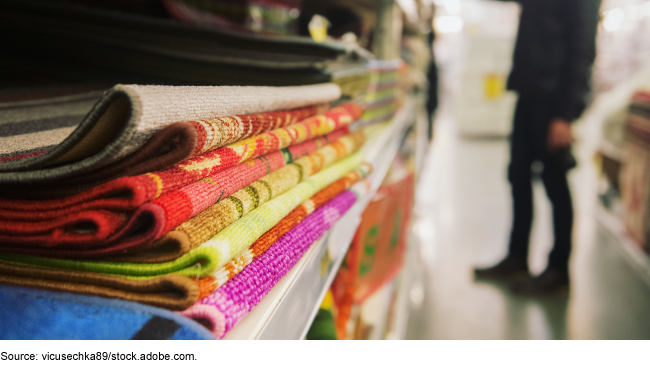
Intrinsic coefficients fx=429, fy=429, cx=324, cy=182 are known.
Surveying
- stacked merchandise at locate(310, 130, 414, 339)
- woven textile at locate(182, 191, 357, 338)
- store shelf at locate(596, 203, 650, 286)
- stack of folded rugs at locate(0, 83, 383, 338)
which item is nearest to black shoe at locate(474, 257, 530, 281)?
store shelf at locate(596, 203, 650, 286)

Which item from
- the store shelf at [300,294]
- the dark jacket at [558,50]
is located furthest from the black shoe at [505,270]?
the store shelf at [300,294]

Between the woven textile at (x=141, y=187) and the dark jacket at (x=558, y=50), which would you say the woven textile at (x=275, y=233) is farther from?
the dark jacket at (x=558, y=50)

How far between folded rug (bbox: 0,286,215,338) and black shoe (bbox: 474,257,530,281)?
2241 millimetres

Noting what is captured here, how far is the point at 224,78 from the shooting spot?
2.17ft

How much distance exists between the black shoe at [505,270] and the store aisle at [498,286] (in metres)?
0.06

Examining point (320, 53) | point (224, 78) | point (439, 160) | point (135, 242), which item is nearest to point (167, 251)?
point (135, 242)

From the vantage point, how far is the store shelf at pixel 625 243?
2.32 metres

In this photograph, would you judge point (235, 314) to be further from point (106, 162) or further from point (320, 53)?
point (320, 53)

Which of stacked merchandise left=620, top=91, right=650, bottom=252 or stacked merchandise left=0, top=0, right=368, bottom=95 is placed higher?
stacked merchandise left=0, top=0, right=368, bottom=95

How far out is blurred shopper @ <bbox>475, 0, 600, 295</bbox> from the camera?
6.11 feet

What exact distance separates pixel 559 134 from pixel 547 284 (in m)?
0.75

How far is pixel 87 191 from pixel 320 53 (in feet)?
1.67

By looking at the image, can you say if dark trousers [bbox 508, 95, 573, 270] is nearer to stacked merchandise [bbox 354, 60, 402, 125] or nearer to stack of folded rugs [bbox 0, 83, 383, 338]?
stacked merchandise [bbox 354, 60, 402, 125]
